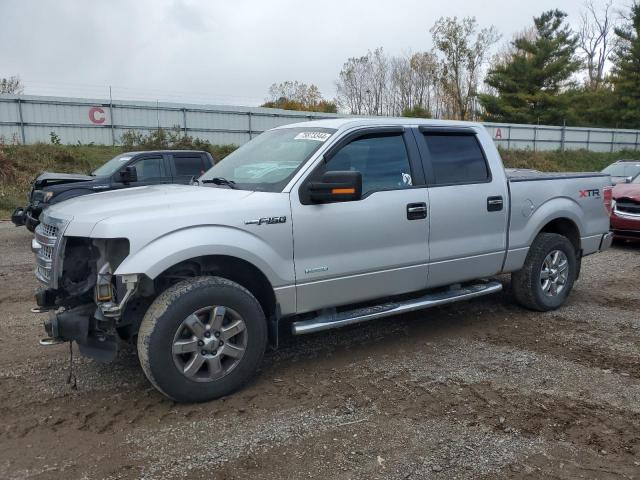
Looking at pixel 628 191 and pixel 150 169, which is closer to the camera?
pixel 628 191

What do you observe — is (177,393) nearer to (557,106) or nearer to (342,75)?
(557,106)

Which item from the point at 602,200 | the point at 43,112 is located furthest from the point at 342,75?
the point at 602,200

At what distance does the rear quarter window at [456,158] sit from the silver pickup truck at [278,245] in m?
0.01

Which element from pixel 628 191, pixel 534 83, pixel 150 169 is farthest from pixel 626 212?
pixel 534 83

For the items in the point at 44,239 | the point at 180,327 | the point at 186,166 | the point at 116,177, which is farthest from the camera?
the point at 186,166

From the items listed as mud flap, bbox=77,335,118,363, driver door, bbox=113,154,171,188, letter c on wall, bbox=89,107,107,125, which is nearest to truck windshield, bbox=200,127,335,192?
mud flap, bbox=77,335,118,363

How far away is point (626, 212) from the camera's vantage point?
33.3ft

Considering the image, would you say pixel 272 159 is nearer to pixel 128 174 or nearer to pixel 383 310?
pixel 383 310

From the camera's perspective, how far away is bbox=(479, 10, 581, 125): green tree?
1682 inches

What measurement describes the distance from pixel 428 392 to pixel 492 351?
113 centimetres

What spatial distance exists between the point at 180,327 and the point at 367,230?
5.27 feet

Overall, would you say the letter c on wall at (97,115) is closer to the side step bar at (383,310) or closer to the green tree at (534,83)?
the side step bar at (383,310)

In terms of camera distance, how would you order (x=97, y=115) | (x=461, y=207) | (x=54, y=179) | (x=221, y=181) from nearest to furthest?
(x=221, y=181) < (x=461, y=207) < (x=54, y=179) < (x=97, y=115)

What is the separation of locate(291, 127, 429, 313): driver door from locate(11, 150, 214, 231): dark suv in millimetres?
6452
